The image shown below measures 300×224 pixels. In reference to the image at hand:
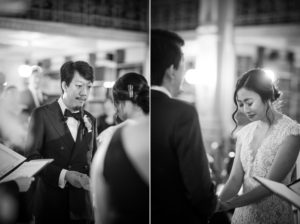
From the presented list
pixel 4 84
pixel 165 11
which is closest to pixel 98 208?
pixel 4 84

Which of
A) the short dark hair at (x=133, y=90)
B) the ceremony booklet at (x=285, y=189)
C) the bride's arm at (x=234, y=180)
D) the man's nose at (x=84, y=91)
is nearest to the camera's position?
the ceremony booklet at (x=285, y=189)

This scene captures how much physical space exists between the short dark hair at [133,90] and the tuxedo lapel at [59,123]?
46 centimetres

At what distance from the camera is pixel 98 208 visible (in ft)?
10.2

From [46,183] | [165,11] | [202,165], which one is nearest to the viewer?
[202,165]

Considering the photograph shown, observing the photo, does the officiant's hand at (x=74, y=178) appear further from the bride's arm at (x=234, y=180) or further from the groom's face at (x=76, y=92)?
the bride's arm at (x=234, y=180)

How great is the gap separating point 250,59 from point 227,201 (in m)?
1.09

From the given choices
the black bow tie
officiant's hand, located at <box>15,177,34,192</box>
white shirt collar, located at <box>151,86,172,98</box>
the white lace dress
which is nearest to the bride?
the white lace dress

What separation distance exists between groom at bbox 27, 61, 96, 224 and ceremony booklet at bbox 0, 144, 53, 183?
66 mm

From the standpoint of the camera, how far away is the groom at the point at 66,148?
2955mm

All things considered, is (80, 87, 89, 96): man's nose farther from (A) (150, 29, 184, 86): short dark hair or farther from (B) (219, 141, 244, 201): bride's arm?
(B) (219, 141, 244, 201): bride's arm

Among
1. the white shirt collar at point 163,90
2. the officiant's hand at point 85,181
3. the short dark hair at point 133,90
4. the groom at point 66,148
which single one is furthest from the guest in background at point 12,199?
the white shirt collar at point 163,90

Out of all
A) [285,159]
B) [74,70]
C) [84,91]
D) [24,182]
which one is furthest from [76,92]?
[285,159]

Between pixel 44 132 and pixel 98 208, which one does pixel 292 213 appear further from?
pixel 44 132

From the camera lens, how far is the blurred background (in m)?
2.89
